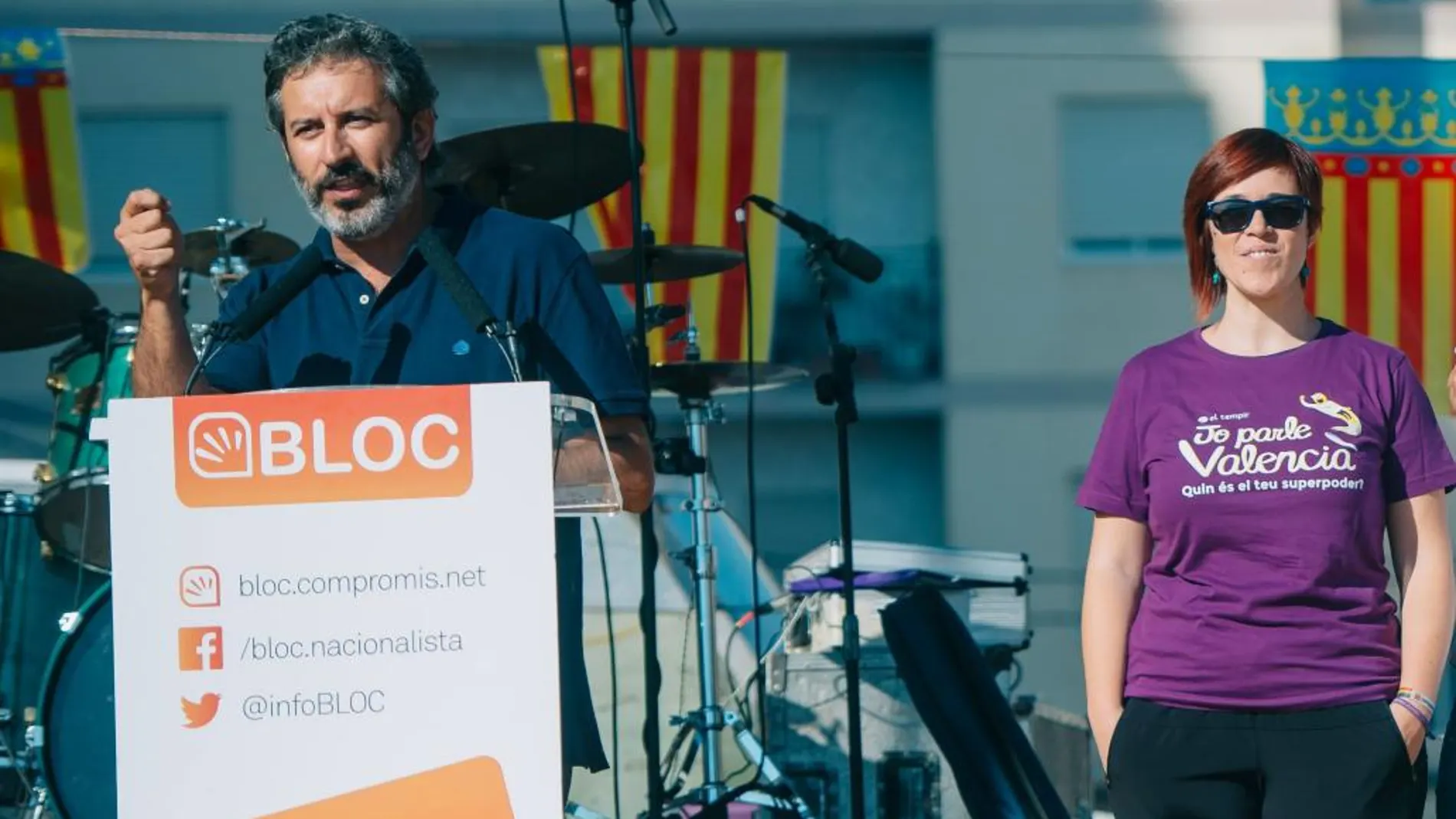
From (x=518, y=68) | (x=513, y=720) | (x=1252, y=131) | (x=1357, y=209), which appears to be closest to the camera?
(x=513, y=720)

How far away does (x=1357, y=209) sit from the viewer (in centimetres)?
643

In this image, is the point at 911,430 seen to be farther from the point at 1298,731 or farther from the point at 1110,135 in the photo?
the point at 1298,731

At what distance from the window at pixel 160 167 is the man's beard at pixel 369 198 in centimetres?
819

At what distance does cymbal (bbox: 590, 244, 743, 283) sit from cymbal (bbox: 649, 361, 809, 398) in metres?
0.27

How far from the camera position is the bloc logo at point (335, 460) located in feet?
6.86

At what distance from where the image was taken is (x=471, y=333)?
Result: 2686 millimetres

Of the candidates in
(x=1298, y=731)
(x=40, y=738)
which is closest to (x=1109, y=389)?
(x=40, y=738)

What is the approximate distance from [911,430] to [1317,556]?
1223 centimetres

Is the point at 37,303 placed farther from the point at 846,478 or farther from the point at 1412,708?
the point at 1412,708

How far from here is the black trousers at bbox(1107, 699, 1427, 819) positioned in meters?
2.72

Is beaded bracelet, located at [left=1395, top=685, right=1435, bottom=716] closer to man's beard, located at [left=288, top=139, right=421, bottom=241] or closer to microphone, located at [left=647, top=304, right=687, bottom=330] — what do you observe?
man's beard, located at [left=288, top=139, right=421, bottom=241]

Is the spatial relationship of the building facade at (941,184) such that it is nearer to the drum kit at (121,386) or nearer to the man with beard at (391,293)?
the drum kit at (121,386)

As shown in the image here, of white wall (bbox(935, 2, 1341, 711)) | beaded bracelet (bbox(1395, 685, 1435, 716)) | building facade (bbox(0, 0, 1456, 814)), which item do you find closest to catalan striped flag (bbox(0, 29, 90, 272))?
building facade (bbox(0, 0, 1456, 814))

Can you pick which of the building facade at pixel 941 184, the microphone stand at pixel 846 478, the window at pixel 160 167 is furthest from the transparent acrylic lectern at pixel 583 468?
the window at pixel 160 167
